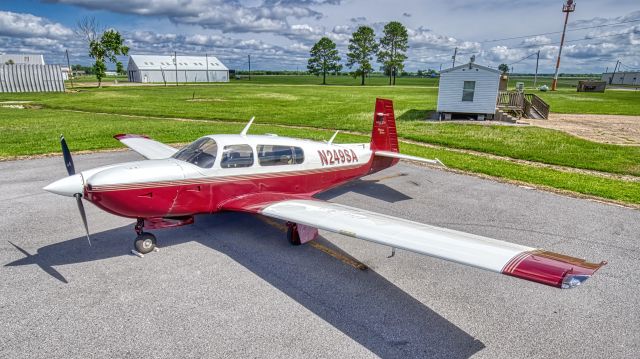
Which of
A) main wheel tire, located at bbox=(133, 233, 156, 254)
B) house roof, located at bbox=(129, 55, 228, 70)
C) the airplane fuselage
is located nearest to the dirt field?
the airplane fuselage

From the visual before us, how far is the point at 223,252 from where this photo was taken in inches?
287

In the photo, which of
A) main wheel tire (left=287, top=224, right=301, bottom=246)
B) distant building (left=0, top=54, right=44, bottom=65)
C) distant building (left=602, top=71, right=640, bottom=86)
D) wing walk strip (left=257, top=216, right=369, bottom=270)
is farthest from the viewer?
distant building (left=602, top=71, right=640, bottom=86)

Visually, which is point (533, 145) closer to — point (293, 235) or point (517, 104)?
point (517, 104)

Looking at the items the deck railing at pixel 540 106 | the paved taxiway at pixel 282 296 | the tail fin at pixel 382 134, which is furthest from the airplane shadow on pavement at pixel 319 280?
the deck railing at pixel 540 106

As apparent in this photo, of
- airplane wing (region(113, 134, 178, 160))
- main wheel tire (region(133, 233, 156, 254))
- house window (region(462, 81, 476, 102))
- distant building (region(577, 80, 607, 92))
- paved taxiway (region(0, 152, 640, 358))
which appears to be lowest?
paved taxiway (region(0, 152, 640, 358))

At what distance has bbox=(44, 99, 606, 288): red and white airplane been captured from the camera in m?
4.71

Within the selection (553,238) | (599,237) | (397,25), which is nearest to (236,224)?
(553,238)

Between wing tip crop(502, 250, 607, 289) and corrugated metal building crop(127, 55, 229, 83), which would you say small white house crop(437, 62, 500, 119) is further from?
corrugated metal building crop(127, 55, 229, 83)

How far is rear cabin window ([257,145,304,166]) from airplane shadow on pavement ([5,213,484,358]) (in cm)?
159

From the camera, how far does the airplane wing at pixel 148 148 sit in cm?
1067

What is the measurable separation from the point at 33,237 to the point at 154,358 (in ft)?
17.5

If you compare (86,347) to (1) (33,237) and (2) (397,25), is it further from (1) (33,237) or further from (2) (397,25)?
(2) (397,25)

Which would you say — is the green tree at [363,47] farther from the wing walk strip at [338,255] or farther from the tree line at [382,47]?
the wing walk strip at [338,255]

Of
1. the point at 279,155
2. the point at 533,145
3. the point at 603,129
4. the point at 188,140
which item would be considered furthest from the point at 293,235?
the point at 603,129
